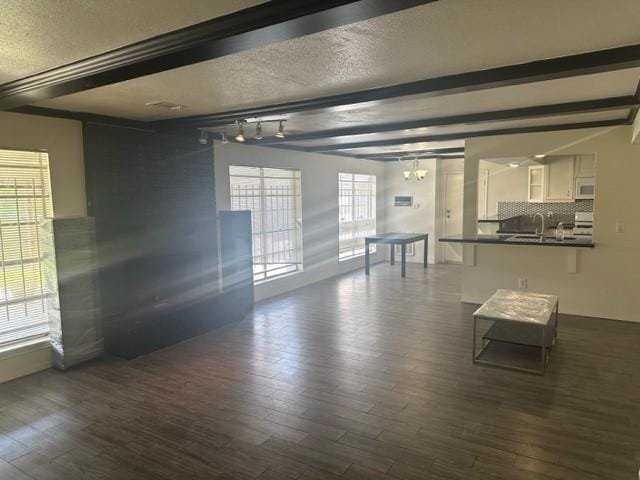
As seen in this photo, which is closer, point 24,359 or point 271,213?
point 24,359

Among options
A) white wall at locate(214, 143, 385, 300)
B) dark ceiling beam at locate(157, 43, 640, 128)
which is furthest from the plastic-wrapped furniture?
white wall at locate(214, 143, 385, 300)

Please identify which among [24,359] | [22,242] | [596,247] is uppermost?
[22,242]

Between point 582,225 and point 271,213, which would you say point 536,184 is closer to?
point 582,225

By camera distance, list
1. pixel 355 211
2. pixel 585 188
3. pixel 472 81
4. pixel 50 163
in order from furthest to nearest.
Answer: pixel 355 211
pixel 585 188
pixel 50 163
pixel 472 81

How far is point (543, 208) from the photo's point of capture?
801 cm

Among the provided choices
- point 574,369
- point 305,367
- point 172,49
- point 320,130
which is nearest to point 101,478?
point 305,367

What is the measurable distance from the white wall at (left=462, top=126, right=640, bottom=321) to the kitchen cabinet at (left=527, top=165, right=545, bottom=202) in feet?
8.51

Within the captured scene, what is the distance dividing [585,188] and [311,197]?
4735 millimetres

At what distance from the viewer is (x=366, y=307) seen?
591 cm

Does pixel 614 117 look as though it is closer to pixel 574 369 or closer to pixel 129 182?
pixel 574 369

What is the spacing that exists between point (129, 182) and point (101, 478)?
3018 mm

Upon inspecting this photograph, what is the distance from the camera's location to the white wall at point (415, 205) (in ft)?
30.7

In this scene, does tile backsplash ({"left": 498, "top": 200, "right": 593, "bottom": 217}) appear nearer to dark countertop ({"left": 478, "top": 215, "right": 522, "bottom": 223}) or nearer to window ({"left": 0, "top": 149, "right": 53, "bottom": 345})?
dark countertop ({"left": 478, "top": 215, "right": 522, "bottom": 223})

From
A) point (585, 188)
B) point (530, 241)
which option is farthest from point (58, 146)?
point (585, 188)
